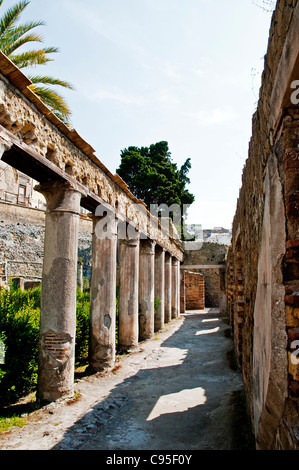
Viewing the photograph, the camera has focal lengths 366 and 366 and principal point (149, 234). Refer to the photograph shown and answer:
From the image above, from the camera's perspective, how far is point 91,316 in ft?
20.9

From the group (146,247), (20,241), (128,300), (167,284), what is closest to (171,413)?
(128,300)

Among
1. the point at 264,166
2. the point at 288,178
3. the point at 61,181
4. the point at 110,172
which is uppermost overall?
the point at 110,172

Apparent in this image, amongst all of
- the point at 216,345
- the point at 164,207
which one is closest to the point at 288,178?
the point at 216,345

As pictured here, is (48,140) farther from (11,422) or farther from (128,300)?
(128,300)

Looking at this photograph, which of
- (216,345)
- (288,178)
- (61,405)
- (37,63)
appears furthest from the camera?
(216,345)

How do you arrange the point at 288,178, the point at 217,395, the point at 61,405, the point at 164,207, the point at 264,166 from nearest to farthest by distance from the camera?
the point at 288,178
the point at 264,166
the point at 61,405
the point at 217,395
the point at 164,207

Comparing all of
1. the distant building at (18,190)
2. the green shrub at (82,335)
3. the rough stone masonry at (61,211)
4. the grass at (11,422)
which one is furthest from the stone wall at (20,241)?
the grass at (11,422)

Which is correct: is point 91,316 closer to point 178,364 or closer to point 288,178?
point 178,364

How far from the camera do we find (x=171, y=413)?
4250mm

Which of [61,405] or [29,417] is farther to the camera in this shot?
[61,405]

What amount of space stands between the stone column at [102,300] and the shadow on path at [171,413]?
0.64 meters

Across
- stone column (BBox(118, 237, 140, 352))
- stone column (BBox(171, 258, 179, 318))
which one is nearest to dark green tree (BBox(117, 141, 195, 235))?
stone column (BBox(171, 258, 179, 318))

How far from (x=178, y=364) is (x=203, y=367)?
0.55 m

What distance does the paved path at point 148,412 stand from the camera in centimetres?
341
